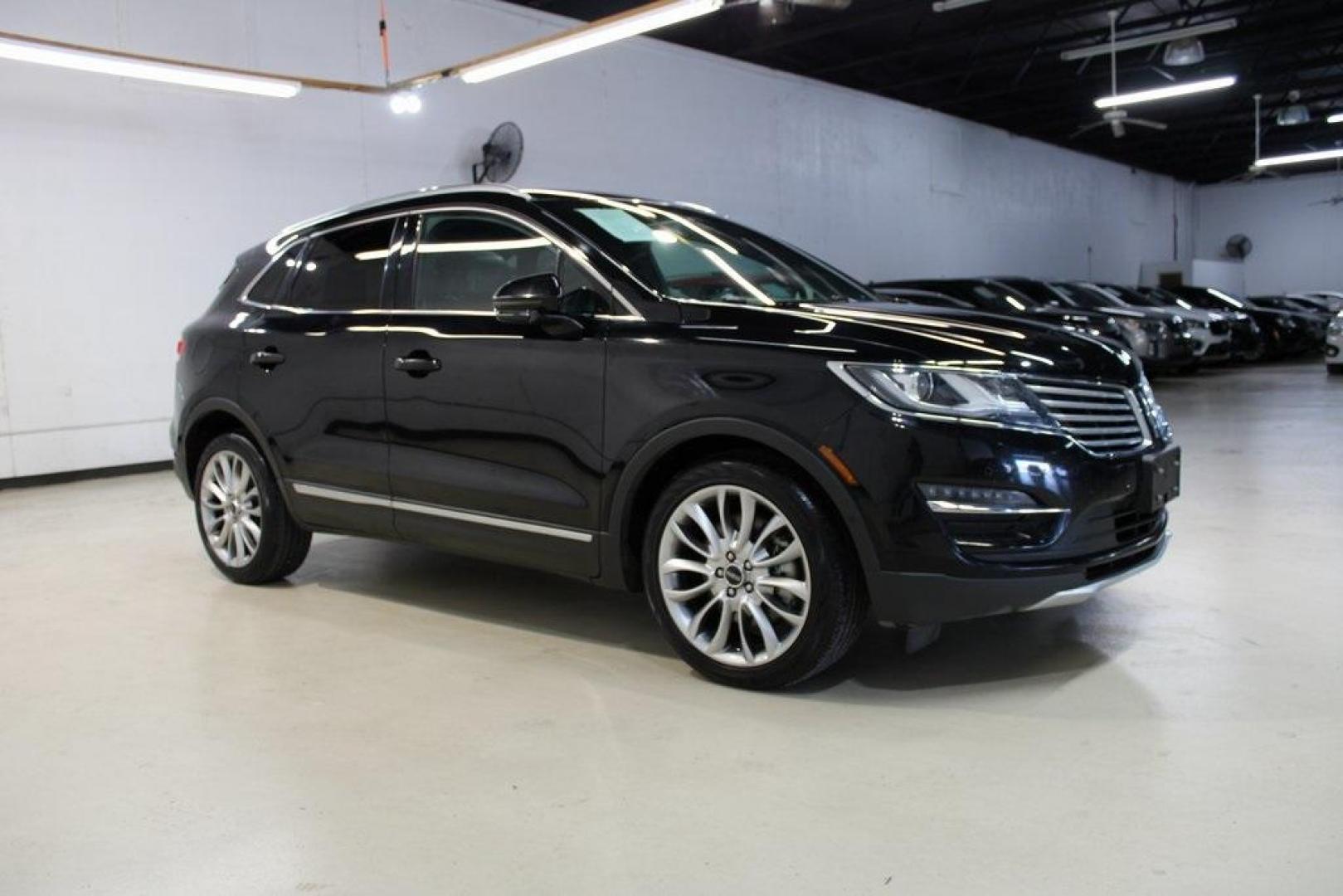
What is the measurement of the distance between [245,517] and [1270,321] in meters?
17.3

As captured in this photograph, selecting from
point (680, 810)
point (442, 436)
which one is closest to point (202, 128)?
point (442, 436)

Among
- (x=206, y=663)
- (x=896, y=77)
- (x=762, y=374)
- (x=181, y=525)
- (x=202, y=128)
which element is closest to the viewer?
(x=762, y=374)

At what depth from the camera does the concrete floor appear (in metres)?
2.26

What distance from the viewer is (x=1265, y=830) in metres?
2.30

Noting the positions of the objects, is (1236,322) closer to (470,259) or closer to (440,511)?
(470,259)

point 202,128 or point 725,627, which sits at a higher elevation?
point 202,128

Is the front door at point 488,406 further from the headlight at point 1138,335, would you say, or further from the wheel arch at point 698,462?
the headlight at point 1138,335

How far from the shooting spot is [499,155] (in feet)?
35.2

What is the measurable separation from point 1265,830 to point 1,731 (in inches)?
127

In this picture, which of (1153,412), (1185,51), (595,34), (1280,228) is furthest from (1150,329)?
(1280,228)

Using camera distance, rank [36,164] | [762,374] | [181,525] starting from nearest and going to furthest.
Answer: [762,374]
[181,525]
[36,164]

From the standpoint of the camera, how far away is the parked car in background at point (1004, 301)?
12250 millimetres

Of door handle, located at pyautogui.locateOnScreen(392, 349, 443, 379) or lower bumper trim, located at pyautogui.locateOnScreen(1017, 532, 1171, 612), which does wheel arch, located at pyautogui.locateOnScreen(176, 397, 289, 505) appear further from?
lower bumper trim, located at pyautogui.locateOnScreen(1017, 532, 1171, 612)

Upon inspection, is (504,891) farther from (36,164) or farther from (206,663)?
(36,164)
